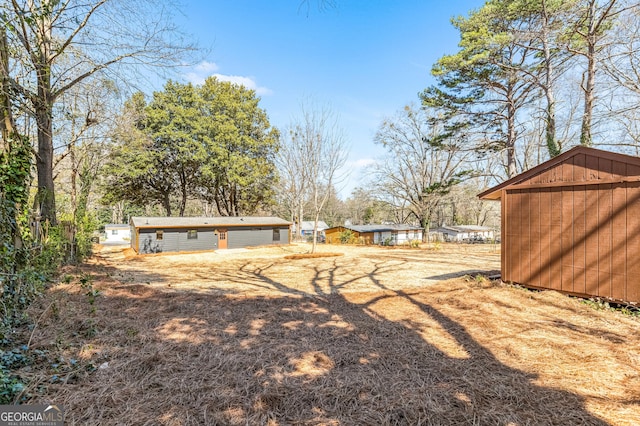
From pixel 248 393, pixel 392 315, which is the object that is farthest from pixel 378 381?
pixel 392 315

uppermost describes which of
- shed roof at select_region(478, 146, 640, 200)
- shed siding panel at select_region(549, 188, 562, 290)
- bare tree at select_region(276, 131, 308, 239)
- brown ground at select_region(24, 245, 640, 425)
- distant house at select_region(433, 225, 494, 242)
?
bare tree at select_region(276, 131, 308, 239)

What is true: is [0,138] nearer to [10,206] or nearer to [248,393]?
[10,206]

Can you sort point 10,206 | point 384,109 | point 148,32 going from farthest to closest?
point 384,109 < point 148,32 < point 10,206

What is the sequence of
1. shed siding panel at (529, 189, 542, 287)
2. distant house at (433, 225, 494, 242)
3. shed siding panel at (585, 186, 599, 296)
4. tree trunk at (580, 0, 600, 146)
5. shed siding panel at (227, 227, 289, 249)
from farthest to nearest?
1. distant house at (433, 225, 494, 242)
2. shed siding panel at (227, 227, 289, 249)
3. tree trunk at (580, 0, 600, 146)
4. shed siding panel at (529, 189, 542, 287)
5. shed siding panel at (585, 186, 599, 296)

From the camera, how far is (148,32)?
→ 6133 millimetres

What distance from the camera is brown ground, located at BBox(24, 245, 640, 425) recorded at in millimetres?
1928

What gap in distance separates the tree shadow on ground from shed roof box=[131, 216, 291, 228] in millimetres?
14886

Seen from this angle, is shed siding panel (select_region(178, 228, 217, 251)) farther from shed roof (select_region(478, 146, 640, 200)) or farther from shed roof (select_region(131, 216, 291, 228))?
shed roof (select_region(478, 146, 640, 200))

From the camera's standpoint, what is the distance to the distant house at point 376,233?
2621 centimetres

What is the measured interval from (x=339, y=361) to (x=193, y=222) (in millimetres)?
17846

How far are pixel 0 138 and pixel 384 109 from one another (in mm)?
21953

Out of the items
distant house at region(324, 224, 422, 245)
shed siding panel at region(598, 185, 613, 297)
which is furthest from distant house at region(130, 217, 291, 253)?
shed siding panel at region(598, 185, 613, 297)

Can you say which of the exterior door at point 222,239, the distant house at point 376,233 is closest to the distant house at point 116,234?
the exterior door at point 222,239

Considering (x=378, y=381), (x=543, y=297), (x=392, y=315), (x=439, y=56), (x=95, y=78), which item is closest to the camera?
(x=378, y=381)
